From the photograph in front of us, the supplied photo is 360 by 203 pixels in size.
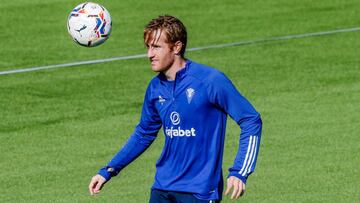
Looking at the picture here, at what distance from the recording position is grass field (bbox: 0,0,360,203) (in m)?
13.5

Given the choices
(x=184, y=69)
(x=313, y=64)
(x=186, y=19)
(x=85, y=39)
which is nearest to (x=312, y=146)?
(x=85, y=39)

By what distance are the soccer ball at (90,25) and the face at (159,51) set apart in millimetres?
5405

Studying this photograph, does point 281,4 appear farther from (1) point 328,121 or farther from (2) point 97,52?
(1) point 328,121

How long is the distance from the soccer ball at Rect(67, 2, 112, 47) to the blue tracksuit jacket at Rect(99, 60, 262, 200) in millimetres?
5330

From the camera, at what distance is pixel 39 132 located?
624 inches

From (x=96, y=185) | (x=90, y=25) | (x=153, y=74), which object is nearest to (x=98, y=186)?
(x=96, y=185)

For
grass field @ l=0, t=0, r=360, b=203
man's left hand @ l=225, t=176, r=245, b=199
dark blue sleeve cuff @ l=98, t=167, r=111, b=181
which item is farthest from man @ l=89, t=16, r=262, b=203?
grass field @ l=0, t=0, r=360, b=203

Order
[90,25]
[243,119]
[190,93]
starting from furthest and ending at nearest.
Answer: [90,25] → [190,93] → [243,119]

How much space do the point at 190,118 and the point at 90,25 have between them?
18.4ft

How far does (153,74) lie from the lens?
63.3 feet

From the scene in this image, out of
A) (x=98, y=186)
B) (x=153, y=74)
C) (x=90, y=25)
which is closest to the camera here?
(x=98, y=186)

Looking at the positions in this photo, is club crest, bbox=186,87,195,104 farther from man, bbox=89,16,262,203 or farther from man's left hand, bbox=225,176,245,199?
man's left hand, bbox=225,176,245,199

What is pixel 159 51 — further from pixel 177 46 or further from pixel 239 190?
pixel 239 190

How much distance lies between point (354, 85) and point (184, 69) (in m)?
9.97
